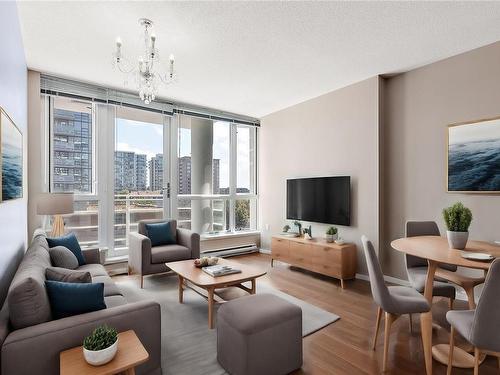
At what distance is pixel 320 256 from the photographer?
3965mm

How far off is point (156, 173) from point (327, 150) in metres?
2.87

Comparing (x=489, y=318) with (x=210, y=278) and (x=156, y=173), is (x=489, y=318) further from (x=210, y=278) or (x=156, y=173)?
(x=156, y=173)

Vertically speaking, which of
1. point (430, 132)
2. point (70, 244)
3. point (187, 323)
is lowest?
point (187, 323)

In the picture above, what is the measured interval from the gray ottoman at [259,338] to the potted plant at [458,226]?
1396 millimetres

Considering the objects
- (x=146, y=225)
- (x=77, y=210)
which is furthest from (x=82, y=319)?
(x=77, y=210)

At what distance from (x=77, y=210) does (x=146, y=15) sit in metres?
2.98

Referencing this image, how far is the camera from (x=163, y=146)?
4855 millimetres

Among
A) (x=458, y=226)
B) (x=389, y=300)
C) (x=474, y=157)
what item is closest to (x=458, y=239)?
(x=458, y=226)

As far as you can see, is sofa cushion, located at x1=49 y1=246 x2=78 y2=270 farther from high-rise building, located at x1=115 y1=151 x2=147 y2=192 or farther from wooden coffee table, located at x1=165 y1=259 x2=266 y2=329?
high-rise building, located at x1=115 y1=151 x2=147 y2=192

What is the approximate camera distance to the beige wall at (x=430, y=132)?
299cm

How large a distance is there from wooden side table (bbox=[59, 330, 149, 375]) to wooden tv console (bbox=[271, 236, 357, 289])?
2867mm

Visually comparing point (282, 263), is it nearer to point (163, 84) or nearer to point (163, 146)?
point (163, 146)

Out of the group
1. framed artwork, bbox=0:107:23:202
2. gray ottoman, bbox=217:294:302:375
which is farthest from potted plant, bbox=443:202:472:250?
framed artwork, bbox=0:107:23:202

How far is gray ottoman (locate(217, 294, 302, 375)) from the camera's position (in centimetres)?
181
